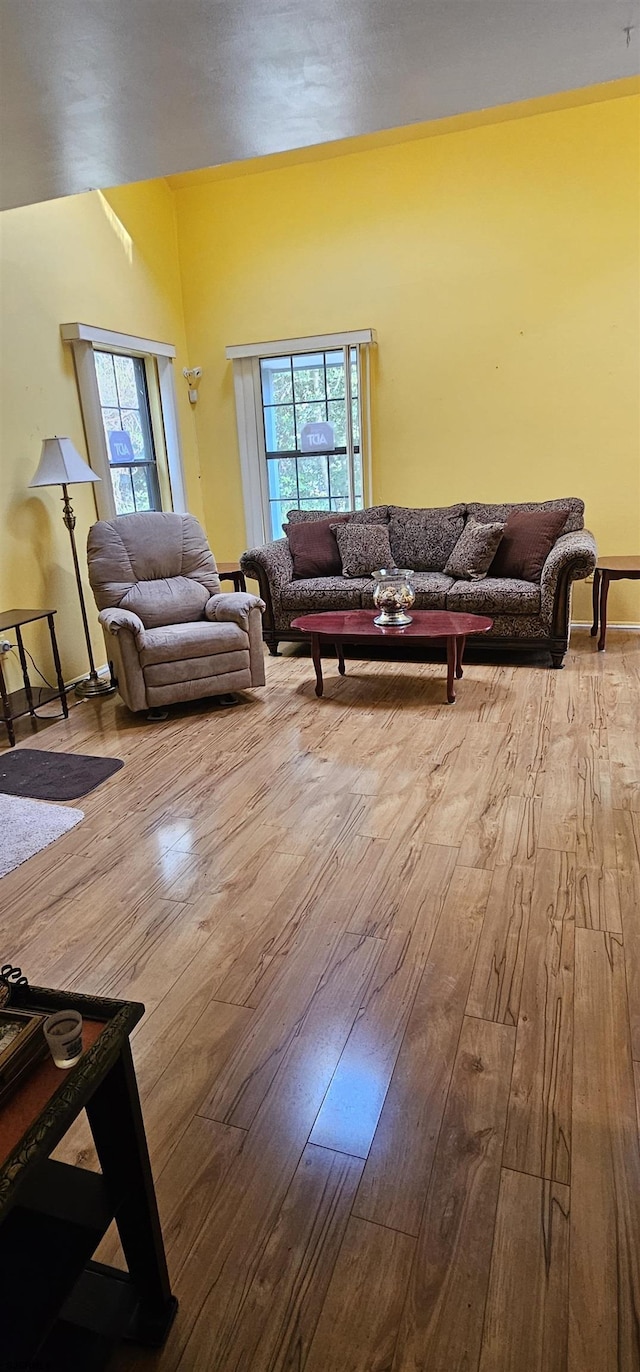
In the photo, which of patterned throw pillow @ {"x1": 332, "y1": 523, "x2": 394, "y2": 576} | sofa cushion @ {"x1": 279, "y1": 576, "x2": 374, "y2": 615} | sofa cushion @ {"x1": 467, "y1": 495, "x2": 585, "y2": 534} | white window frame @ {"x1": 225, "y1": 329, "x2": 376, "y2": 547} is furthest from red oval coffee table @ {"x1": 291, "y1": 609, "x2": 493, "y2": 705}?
white window frame @ {"x1": 225, "y1": 329, "x2": 376, "y2": 547}

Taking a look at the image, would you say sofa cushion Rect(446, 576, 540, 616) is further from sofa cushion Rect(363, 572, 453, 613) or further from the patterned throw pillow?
the patterned throw pillow

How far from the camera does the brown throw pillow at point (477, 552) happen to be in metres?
4.68

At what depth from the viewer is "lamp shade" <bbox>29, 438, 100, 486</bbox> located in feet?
13.1

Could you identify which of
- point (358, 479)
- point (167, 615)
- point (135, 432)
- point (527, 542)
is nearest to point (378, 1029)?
point (167, 615)

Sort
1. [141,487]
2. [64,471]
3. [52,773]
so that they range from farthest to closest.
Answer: [141,487] → [64,471] → [52,773]

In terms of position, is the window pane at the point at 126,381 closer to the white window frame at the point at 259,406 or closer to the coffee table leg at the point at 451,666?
the white window frame at the point at 259,406

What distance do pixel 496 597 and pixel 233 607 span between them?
1573mm

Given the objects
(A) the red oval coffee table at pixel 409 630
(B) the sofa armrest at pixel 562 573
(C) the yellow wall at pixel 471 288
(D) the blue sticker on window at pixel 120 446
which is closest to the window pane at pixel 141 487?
(D) the blue sticker on window at pixel 120 446

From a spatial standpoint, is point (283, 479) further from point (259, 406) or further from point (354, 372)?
point (354, 372)

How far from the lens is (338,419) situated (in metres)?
5.50

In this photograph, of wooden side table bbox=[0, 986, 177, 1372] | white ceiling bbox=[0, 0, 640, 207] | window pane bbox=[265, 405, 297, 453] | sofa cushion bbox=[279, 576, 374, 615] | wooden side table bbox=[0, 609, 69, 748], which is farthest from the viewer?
window pane bbox=[265, 405, 297, 453]

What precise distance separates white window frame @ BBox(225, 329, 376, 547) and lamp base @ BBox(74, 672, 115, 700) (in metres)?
1.96

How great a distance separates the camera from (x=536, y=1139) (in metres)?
1.44

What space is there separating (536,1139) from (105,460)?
4.44 m
